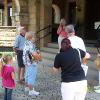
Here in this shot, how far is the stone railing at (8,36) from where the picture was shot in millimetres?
20906

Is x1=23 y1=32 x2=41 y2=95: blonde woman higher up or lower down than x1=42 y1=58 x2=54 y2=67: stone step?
higher up

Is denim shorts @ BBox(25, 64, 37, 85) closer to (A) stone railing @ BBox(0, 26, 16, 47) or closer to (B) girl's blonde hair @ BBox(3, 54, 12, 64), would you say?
(B) girl's blonde hair @ BBox(3, 54, 12, 64)

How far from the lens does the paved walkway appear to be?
9750mm

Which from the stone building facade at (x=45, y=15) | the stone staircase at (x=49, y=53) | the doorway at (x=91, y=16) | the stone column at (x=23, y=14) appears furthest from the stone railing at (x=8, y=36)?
the doorway at (x=91, y=16)

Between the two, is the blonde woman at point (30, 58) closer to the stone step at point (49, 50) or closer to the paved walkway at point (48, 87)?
the paved walkway at point (48, 87)

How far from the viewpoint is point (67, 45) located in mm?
6844

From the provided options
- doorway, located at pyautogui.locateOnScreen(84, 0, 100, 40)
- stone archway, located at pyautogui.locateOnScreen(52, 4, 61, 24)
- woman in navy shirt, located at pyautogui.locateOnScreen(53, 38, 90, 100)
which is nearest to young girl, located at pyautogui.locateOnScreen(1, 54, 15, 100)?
woman in navy shirt, located at pyautogui.locateOnScreen(53, 38, 90, 100)

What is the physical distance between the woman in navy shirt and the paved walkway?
113 inches

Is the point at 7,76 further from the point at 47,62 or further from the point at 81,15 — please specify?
the point at 81,15

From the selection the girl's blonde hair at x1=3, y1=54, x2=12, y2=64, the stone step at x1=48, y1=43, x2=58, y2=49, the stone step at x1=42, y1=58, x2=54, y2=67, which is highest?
the girl's blonde hair at x1=3, y1=54, x2=12, y2=64

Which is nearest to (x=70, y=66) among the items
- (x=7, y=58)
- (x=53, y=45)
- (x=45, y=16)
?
(x=7, y=58)

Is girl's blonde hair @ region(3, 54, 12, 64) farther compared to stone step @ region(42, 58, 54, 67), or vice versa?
stone step @ region(42, 58, 54, 67)

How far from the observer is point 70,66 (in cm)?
677

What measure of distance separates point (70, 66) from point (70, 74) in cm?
13
